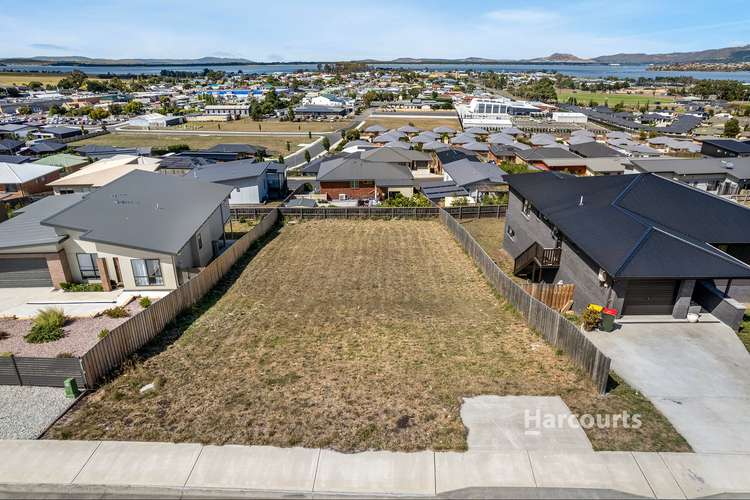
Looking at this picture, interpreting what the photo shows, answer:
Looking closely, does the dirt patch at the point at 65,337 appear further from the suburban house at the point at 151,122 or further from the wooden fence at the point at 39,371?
the suburban house at the point at 151,122

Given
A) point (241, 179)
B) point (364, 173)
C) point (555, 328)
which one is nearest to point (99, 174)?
point (241, 179)

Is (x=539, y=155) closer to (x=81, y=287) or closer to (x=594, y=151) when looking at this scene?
(x=594, y=151)

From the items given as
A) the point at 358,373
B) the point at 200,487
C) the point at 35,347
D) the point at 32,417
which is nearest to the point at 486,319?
the point at 358,373

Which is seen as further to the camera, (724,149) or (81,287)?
(724,149)

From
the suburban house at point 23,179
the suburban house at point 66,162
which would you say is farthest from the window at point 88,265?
the suburban house at point 66,162

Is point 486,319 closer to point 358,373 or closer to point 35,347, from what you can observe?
point 358,373

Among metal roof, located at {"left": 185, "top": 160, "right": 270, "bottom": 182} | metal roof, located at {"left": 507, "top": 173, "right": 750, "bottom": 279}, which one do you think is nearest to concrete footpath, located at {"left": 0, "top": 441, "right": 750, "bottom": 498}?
metal roof, located at {"left": 507, "top": 173, "right": 750, "bottom": 279}

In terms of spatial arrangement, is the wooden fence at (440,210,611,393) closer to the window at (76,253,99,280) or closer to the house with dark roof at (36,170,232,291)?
the house with dark roof at (36,170,232,291)
